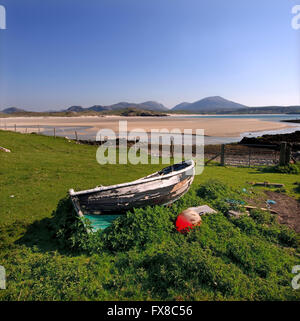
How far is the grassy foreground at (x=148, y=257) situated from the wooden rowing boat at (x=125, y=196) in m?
0.31

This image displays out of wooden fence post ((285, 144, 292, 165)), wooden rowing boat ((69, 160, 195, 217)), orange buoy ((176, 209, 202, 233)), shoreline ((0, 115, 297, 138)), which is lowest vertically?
orange buoy ((176, 209, 202, 233))

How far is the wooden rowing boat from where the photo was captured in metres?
5.62

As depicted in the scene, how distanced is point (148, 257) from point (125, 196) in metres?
1.63

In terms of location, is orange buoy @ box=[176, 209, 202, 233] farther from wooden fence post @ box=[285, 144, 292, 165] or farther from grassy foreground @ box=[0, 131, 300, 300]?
wooden fence post @ box=[285, 144, 292, 165]

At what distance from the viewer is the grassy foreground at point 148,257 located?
164 inches

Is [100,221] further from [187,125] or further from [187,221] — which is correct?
[187,125]

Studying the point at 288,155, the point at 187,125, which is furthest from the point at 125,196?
the point at 187,125

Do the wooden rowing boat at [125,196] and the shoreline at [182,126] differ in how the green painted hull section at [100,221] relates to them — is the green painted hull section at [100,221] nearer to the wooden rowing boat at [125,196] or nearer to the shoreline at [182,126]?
the wooden rowing boat at [125,196]

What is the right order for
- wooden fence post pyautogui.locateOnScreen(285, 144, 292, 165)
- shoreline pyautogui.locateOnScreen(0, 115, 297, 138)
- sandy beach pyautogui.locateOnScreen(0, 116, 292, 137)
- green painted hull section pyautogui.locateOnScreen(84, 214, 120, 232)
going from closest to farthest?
green painted hull section pyautogui.locateOnScreen(84, 214, 120, 232) → wooden fence post pyautogui.locateOnScreen(285, 144, 292, 165) → shoreline pyautogui.locateOnScreen(0, 115, 297, 138) → sandy beach pyautogui.locateOnScreen(0, 116, 292, 137)

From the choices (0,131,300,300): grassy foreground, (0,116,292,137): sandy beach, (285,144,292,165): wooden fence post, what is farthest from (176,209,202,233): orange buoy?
(0,116,292,137): sandy beach

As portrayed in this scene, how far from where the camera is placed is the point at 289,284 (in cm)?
442

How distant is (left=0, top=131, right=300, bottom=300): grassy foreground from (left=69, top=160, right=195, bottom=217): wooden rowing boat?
310 mm
